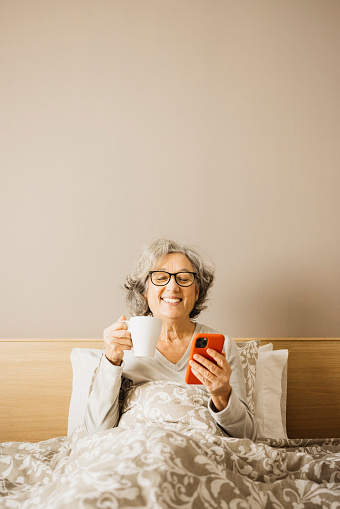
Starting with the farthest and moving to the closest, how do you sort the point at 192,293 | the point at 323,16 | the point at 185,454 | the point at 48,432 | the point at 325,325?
1. the point at 323,16
2. the point at 325,325
3. the point at 48,432
4. the point at 192,293
5. the point at 185,454

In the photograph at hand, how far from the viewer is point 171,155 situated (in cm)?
195

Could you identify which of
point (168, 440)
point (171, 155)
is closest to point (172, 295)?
point (168, 440)

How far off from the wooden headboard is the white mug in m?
0.65

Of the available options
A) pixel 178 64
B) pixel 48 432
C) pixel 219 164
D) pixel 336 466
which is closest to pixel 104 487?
pixel 336 466

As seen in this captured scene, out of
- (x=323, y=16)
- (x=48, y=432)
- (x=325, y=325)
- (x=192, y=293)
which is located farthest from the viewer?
(x=323, y=16)

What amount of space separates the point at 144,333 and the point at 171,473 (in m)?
0.44

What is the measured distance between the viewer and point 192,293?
1.48 m

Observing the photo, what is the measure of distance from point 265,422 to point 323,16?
6.12ft

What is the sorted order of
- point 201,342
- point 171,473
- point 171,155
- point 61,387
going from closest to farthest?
point 171,473 < point 201,342 < point 61,387 < point 171,155

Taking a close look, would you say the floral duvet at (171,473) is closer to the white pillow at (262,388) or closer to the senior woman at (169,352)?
the senior woman at (169,352)

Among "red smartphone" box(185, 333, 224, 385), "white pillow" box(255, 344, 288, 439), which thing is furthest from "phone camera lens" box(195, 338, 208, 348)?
"white pillow" box(255, 344, 288, 439)

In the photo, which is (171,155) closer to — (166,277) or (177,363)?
(166,277)

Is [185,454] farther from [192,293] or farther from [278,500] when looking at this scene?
[192,293]

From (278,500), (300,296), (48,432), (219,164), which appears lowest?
(48,432)
